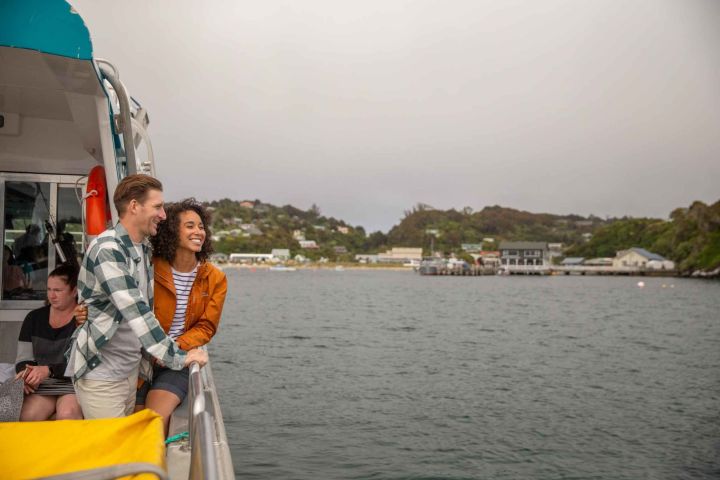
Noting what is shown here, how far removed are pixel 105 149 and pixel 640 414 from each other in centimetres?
1491

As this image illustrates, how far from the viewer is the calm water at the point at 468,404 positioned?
1158 cm

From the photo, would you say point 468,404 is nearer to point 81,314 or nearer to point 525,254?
point 81,314

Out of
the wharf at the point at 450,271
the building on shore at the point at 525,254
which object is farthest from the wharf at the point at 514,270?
the building on shore at the point at 525,254

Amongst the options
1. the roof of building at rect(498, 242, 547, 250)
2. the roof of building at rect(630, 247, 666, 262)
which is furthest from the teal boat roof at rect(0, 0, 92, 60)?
the roof of building at rect(498, 242, 547, 250)

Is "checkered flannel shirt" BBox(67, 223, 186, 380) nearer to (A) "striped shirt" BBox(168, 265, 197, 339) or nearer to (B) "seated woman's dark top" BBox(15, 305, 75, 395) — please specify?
(A) "striped shirt" BBox(168, 265, 197, 339)

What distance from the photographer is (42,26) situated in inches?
149

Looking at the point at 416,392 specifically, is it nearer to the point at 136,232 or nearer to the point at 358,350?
the point at 358,350

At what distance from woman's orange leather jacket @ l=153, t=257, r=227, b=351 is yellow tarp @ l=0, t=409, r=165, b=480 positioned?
1424 mm

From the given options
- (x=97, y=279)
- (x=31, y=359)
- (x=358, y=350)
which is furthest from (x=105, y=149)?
(x=358, y=350)

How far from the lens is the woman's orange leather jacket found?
4219 mm

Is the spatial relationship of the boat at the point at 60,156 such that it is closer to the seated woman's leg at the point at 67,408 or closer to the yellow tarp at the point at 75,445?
the yellow tarp at the point at 75,445

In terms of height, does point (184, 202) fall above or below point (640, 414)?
above

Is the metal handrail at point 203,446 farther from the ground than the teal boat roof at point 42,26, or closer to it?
closer to it

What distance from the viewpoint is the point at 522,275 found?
174250mm
